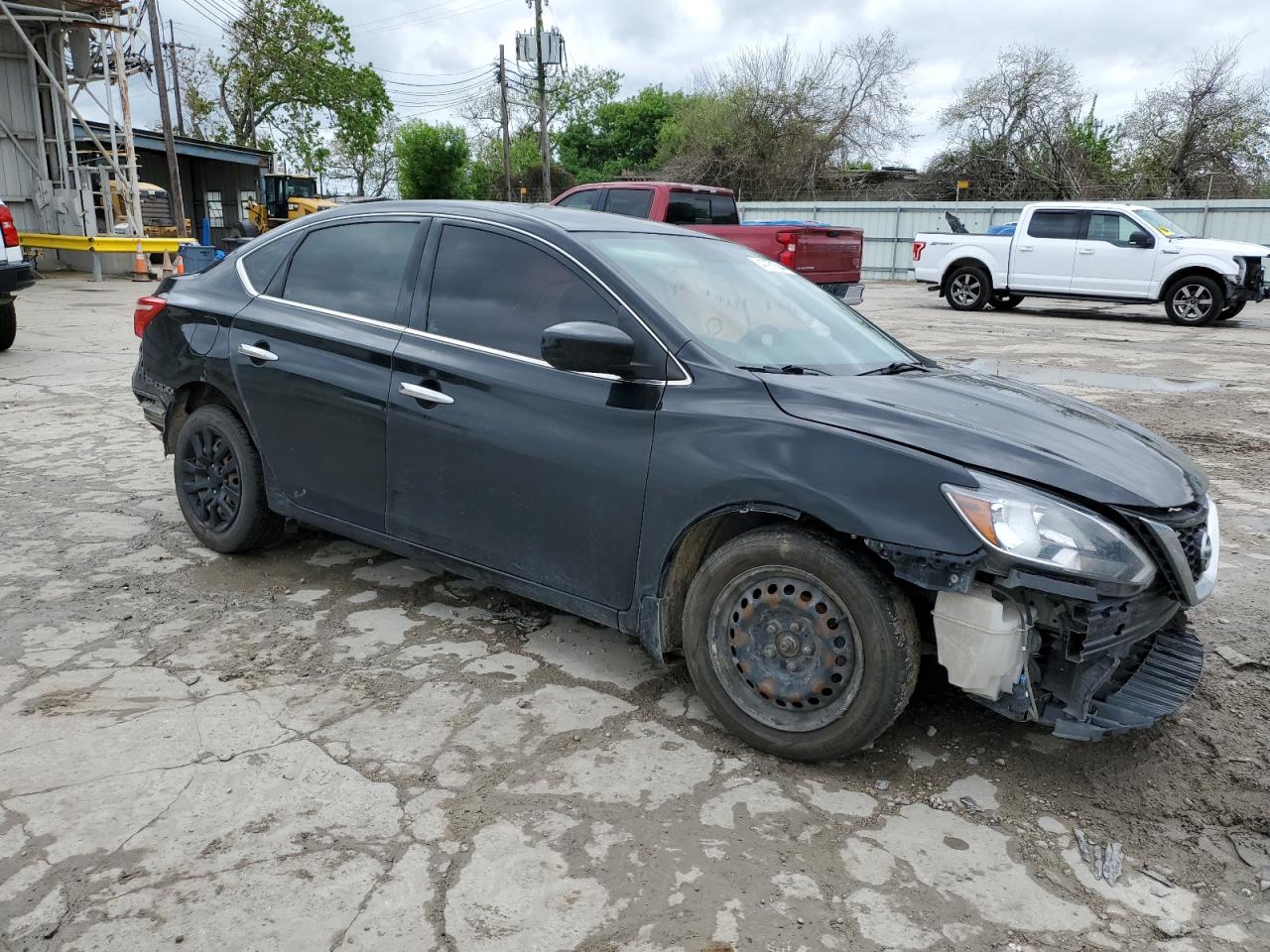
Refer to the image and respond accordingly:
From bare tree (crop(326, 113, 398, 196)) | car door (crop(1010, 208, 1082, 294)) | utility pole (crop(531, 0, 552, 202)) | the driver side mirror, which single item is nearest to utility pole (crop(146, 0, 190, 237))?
utility pole (crop(531, 0, 552, 202))

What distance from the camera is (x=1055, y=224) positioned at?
647 inches

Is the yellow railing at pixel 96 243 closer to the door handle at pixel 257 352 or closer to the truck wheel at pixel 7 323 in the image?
the truck wheel at pixel 7 323

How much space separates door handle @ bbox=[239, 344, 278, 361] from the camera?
4.12 meters

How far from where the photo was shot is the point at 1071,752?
3.06 meters

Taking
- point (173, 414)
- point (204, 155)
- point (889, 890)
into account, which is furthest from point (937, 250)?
point (204, 155)

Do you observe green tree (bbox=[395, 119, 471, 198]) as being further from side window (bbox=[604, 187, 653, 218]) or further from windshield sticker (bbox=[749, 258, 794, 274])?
windshield sticker (bbox=[749, 258, 794, 274])

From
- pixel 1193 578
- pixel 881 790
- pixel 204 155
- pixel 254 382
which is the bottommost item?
pixel 881 790

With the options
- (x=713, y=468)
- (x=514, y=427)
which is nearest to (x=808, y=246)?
(x=514, y=427)

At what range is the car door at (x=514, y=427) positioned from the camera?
10.5 ft

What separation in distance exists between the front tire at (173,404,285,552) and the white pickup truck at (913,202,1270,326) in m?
15.2

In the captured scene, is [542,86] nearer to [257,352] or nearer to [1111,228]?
[1111,228]

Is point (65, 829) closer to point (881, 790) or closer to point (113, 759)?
point (113, 759)

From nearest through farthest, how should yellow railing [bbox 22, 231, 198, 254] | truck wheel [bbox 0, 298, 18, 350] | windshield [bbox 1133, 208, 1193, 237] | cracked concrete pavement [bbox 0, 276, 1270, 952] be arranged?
cracked concrete pavement [bbox 0, 276, 1270, 952] → truck wheel [bbox 0, 298, 18, 350] → windshield [bbox 1133, 208, 1193, 237] → yellow railing [bbox 22, 231, 198, 254]

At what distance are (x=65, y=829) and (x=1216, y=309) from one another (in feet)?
55.8
